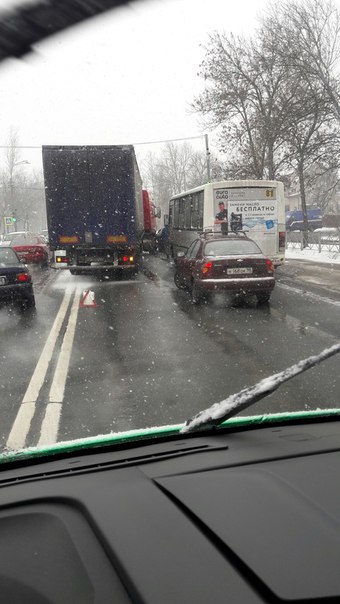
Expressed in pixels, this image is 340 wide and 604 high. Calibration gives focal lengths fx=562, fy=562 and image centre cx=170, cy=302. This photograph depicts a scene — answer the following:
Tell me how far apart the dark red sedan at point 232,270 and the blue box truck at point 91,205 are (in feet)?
21.7

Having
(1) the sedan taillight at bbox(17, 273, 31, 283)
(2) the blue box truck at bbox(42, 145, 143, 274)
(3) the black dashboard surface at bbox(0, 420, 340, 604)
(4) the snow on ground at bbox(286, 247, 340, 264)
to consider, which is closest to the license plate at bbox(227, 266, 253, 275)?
(1) the sedan taillight at bbox(17, 273, 31, 283)

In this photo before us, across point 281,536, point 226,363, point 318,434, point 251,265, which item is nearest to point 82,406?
point 226,363

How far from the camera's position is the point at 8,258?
1257 centimetres

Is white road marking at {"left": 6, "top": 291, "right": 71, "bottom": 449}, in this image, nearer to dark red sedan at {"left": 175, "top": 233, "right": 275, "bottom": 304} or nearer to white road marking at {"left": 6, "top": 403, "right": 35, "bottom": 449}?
white road marking at {"left": 6, "top": 403, "right": 35, "bottom": 449}

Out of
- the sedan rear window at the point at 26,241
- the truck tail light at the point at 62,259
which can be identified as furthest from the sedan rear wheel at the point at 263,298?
the sedan rear window at the point at 26,241

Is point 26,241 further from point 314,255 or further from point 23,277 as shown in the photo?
point 23,277

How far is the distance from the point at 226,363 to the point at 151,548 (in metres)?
5.59

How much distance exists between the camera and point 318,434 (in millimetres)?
2346

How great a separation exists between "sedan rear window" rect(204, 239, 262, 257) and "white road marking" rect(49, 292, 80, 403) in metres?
3.35

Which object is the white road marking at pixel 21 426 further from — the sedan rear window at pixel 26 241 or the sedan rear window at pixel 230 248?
the sedan rear window at pixel 26 241

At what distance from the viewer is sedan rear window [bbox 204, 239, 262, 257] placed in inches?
476

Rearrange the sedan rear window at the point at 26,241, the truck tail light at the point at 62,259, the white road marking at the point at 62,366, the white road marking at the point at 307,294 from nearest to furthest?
the white road marking at the point at 62,366
the white road marking at the point at 307,294
the truck tail light at the point at 62,259
the sedan rear window at the point at 26,241

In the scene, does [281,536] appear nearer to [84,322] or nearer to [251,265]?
[84,322]

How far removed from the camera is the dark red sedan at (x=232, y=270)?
11758 mm
